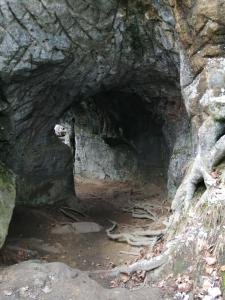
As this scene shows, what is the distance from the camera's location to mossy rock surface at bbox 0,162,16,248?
22.9 ft

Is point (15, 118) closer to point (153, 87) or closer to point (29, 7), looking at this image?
point (29, 7)

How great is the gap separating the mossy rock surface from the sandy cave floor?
2.08 ft

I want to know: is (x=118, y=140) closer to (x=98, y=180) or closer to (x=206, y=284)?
(x=98, y=180)

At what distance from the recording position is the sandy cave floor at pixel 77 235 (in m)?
7.94

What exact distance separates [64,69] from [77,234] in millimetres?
3709

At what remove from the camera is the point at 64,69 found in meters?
9.32

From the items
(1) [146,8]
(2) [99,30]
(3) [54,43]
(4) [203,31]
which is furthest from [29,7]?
(4) [203,31]

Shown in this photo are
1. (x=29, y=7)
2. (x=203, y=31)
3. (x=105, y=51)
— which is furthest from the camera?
(x=105, y=51)

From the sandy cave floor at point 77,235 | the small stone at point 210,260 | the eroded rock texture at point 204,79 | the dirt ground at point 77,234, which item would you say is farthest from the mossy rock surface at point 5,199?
the small stone at point 210,260

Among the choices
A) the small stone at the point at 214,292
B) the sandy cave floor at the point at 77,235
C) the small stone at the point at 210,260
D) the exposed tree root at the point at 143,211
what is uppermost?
the small stone at the point at 210,260

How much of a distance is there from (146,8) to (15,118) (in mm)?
3731

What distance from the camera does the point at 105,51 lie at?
30.5 feet

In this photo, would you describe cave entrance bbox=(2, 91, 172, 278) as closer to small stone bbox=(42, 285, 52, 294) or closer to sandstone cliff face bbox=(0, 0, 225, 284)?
sandstone cliff face bbox=(0, 0, 225, 284)

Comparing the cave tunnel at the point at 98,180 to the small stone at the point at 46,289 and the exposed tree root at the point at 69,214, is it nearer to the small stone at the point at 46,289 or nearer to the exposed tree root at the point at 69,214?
the exposed tree root at the point at 69,214
